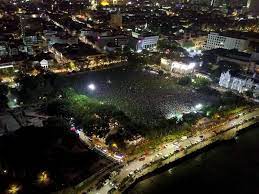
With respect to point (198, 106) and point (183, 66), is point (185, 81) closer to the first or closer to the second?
point (183, 66)

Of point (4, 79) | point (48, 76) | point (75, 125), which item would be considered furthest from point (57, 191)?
point (4, 79)

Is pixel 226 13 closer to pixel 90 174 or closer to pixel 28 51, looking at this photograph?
pixel 28 51

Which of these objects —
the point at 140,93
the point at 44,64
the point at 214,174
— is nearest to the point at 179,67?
the point at 140,93

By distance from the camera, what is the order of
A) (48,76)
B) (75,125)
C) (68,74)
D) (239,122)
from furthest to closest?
1. (68,74)
2. (48,76)
3. (239,122)
4. (75,125)

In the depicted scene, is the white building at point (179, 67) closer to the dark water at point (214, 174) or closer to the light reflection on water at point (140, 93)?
the light reflection on water at point (140, 93)

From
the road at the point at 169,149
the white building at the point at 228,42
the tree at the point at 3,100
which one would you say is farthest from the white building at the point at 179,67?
the tree at the point at 3,100

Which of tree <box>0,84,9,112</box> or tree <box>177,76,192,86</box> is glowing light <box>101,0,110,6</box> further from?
tree <box>0,84,9,112</box>

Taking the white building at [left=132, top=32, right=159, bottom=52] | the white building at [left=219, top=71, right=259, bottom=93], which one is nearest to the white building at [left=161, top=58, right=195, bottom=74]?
the white building at [left=219, top=71, right=259, bottom=93]
